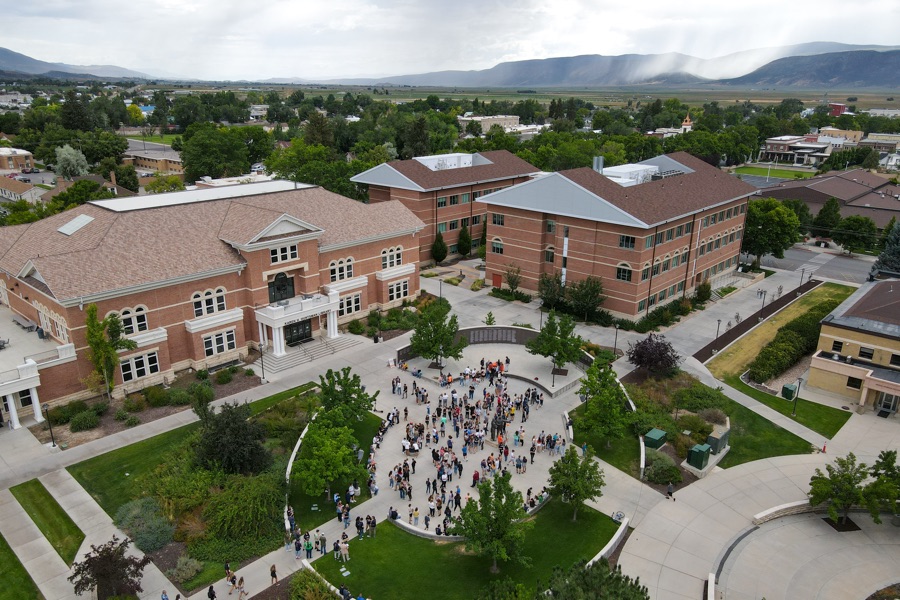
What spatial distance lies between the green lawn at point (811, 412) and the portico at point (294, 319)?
110ft

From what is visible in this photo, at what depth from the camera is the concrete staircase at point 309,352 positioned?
49156 millimetres

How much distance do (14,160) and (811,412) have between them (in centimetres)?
15377

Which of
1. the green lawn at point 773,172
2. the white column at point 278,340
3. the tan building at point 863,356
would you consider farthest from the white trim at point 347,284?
the green lawn at point 773,172

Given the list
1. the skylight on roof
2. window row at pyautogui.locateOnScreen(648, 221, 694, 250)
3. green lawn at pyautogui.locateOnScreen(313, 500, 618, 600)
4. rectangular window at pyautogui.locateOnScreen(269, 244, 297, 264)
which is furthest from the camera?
window row at pyautogui.locateOnScreen(648, 221, 694, 250)

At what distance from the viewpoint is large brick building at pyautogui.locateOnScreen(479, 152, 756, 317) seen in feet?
191

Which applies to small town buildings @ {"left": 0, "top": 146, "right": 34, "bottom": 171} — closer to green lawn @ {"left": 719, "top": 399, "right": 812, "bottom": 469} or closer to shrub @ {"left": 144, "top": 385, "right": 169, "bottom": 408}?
shrub @ {"left": 144, "top": 385, "right": 169, "bottom": 408}

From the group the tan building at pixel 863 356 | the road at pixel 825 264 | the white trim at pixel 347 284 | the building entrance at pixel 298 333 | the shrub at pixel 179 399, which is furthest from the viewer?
the road at pixel 825 264

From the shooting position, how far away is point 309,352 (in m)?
51.4

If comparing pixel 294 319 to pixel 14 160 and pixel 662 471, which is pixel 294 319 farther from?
pixel 14 160

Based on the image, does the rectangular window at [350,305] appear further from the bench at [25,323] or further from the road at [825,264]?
the road at [825,264]

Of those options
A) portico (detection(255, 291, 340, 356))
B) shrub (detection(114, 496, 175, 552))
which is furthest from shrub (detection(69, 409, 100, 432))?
portico (detection(255, 291, 340, 356))

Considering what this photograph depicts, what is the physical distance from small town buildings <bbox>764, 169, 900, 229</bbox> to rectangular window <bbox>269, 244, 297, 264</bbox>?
86034 millimetres

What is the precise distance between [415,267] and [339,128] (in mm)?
100688

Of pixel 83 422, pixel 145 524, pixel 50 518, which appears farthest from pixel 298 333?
pixel 50 518
